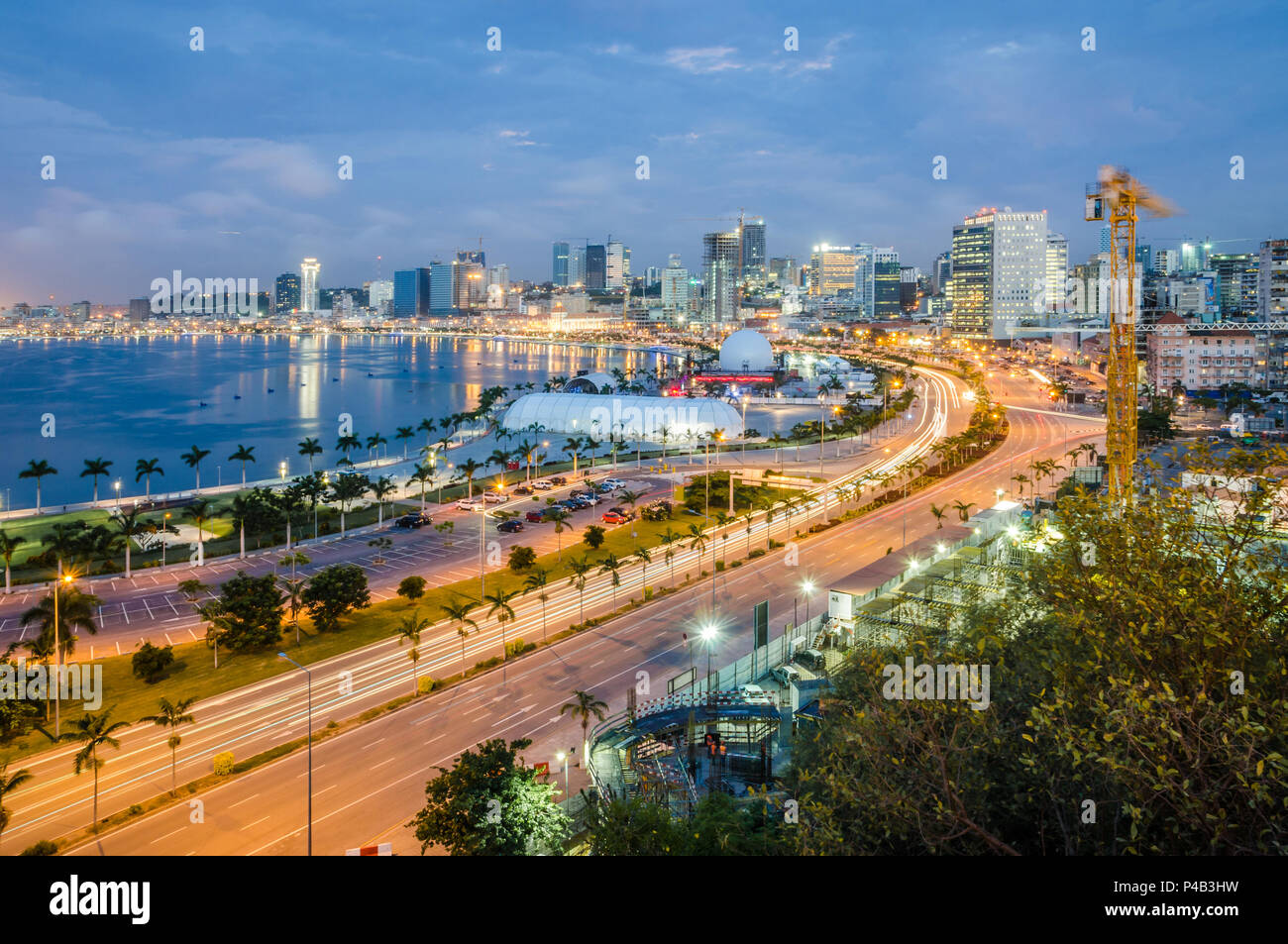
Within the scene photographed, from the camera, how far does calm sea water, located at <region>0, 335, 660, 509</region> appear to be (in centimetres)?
5025

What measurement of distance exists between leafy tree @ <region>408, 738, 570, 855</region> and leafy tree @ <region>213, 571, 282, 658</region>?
32.9 feet

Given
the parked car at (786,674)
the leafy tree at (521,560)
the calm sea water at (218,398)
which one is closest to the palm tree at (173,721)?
the parked car at (786,674)

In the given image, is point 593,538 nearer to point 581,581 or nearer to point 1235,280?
point 581,581

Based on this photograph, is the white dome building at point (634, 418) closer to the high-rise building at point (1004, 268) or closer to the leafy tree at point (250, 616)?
the leafy tree at point (250, 616)

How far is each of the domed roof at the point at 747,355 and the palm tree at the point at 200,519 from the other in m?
57.2

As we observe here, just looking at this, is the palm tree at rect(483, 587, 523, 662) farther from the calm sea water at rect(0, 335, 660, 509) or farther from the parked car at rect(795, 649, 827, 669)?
the calm sea water at rect(0, 335, 660, 509)

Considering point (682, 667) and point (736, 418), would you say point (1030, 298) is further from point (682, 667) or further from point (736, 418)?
point (682, 667)

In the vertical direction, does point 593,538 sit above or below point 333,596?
above

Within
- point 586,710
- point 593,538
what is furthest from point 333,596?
point 593,538

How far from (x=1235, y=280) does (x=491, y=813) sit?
487 ft

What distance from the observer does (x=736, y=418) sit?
177 ft

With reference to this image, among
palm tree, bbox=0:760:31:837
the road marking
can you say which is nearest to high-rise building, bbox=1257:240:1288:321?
the road marking

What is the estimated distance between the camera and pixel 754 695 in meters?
13.6

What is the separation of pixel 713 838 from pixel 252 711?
10.9m
